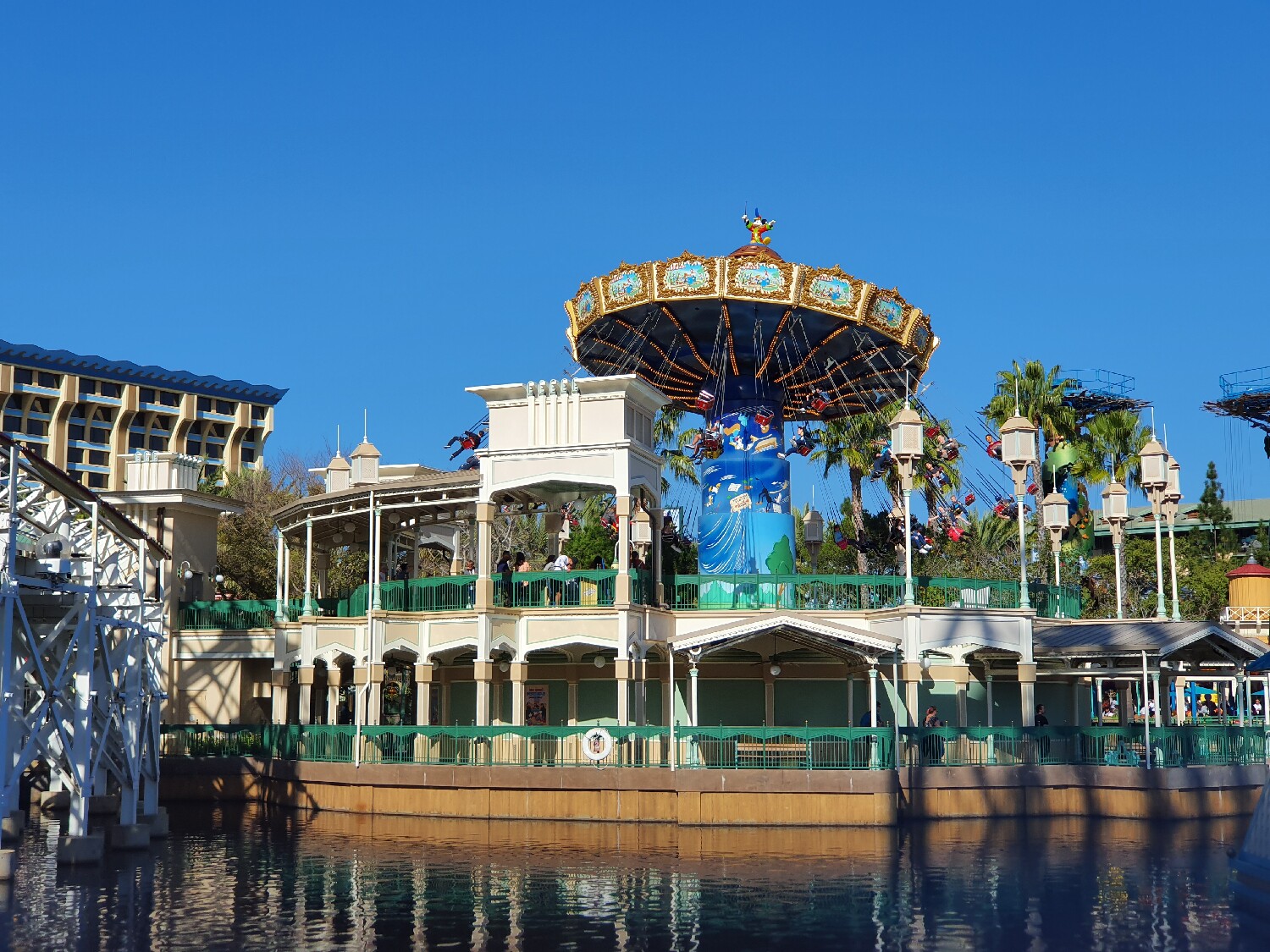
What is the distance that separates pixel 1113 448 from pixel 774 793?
34038 mm

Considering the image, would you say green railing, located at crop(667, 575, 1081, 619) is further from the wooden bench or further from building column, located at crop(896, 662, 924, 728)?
the wooden bench

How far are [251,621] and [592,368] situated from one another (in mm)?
12611

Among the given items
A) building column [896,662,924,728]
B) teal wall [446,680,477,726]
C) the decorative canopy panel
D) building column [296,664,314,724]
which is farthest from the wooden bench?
building column [296,664,314,724]

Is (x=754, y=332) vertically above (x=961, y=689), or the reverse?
(x=754, y=332)

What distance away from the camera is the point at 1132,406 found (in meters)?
74.1

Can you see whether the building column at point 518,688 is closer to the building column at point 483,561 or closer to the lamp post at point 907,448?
the building column at point 483,561

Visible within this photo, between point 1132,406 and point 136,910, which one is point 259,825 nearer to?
point 136,910

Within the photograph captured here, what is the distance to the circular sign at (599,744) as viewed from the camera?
33719mm

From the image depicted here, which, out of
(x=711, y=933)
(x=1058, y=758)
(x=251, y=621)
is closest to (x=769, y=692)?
(x=1058, y=758)

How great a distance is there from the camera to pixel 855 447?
182 feet

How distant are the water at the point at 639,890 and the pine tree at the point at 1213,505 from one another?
1860 inches

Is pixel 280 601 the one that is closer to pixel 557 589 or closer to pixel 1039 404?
pixel 557 589

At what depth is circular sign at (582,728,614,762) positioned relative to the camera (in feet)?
111

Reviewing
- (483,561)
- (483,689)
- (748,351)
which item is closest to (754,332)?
(748,351)
